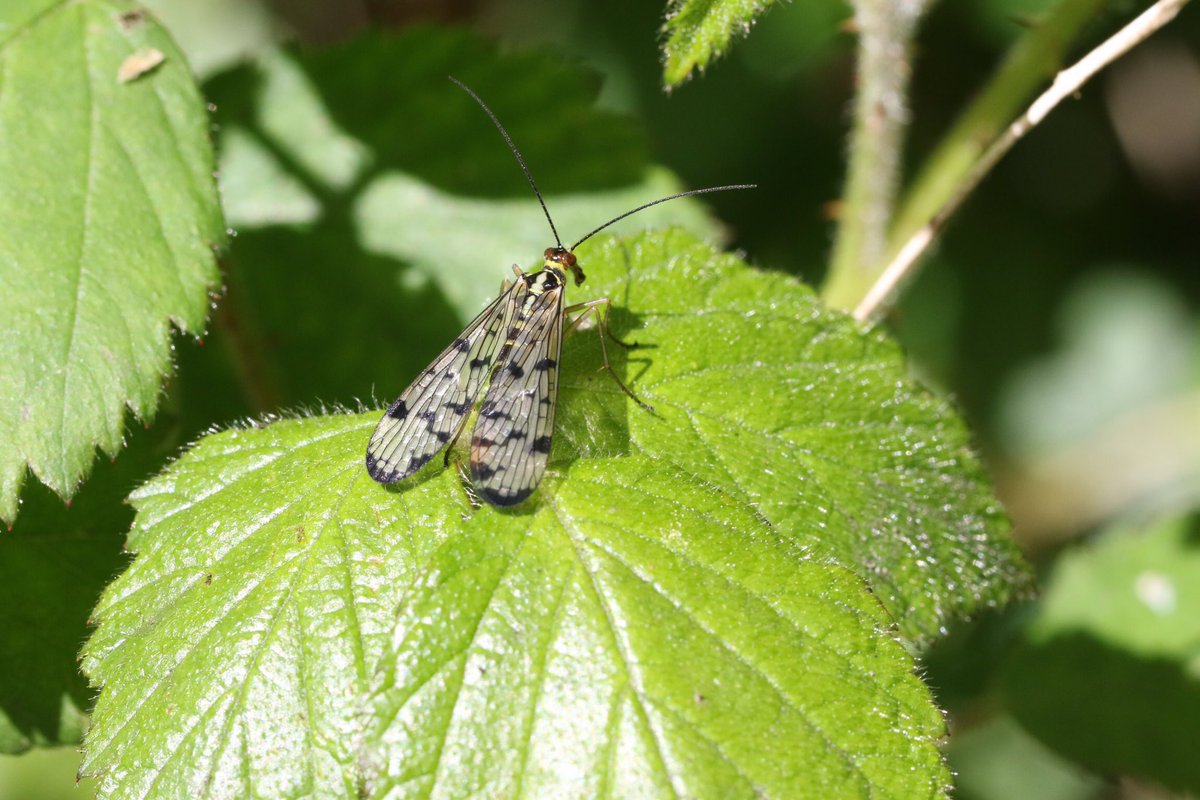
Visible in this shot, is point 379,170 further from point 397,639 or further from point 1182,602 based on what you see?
point 1182,602

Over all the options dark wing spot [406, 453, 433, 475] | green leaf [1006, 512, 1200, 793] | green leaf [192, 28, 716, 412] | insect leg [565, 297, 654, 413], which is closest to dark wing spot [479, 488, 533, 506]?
dark wing spot [406, 453, 433, 475]

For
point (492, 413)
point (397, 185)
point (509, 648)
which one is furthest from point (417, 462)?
point (397, 185)

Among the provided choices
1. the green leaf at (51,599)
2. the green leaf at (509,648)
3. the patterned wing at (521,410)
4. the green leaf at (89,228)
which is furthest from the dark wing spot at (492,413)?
the green leaf at (51,599)

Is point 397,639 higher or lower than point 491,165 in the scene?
lower

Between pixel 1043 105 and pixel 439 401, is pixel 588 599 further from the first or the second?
pixel 1043 105

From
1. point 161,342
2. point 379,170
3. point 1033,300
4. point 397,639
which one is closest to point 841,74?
point 1033,300

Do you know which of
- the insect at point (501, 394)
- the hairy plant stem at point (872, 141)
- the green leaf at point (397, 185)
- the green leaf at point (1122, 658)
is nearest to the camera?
the insect at point (501, 394)

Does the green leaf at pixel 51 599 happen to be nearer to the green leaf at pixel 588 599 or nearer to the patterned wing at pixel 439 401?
the green leaf at pixel 588 599
